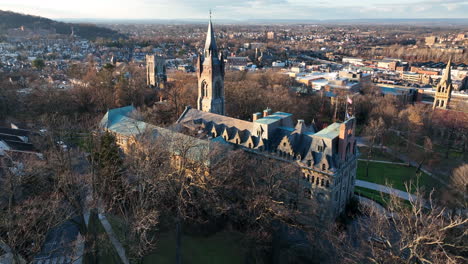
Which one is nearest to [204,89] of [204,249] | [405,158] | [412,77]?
[204,249]

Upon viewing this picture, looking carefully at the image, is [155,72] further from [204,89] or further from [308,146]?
[308,146]

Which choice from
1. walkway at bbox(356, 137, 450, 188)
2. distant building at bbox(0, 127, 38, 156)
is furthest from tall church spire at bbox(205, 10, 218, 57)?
walkway at bbox(356, 137, 450, 188)

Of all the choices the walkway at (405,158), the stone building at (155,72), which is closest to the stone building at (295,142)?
the walkway at (405,158)

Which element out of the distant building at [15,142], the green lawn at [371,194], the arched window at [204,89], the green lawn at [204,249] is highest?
the arched window at [204,89]

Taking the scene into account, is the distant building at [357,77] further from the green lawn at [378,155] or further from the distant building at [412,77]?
the green lawn at [378,155]

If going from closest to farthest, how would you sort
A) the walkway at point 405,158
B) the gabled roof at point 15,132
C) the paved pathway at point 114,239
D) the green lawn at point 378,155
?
the paved pathway at point 114,239 < the walkway at point 405,158 < the gabled roof at point 15,132 < the green lawn at point 378,155

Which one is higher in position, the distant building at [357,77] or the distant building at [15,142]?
the distant building at [357,77]
